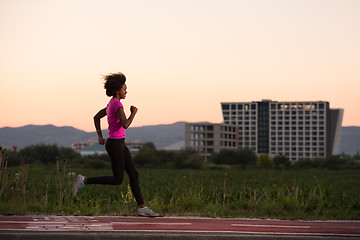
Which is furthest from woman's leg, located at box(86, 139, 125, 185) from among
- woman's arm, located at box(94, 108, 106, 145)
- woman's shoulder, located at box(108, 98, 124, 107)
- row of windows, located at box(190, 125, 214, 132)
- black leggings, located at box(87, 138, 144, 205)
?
row of windows, located at box(190, 125, 214, 132)

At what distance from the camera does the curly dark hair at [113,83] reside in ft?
26.7

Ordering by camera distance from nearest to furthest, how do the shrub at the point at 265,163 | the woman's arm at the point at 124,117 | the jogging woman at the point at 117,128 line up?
the woman's arm at the point at 124,117 < the jogging woman at the point at 117,128 < the shrub at the point at 265,163

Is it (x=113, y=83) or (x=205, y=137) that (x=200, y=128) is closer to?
(x=205, y=137)

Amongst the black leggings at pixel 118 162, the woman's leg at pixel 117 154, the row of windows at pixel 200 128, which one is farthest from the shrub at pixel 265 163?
the woman's leg at pixel 117 154

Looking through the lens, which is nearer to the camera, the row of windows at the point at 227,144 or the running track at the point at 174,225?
the running track at the point at 174,225

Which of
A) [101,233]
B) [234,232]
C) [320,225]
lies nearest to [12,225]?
[101,233]

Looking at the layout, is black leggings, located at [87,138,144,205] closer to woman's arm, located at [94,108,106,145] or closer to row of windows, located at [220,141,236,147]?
woman's arm, located at [94,108,106,145]

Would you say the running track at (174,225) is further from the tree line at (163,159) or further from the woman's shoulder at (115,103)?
the tree line at (163,159)

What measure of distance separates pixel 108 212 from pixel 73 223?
211 centimetres

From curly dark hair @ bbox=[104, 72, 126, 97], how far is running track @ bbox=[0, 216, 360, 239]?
209 cm

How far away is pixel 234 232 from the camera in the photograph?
23.7ft

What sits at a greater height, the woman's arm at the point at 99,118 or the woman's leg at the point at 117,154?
the woman's arm at the point at 99,118

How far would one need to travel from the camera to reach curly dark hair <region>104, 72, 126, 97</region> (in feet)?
26.7

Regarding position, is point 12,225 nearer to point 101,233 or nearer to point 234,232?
point 101,233
